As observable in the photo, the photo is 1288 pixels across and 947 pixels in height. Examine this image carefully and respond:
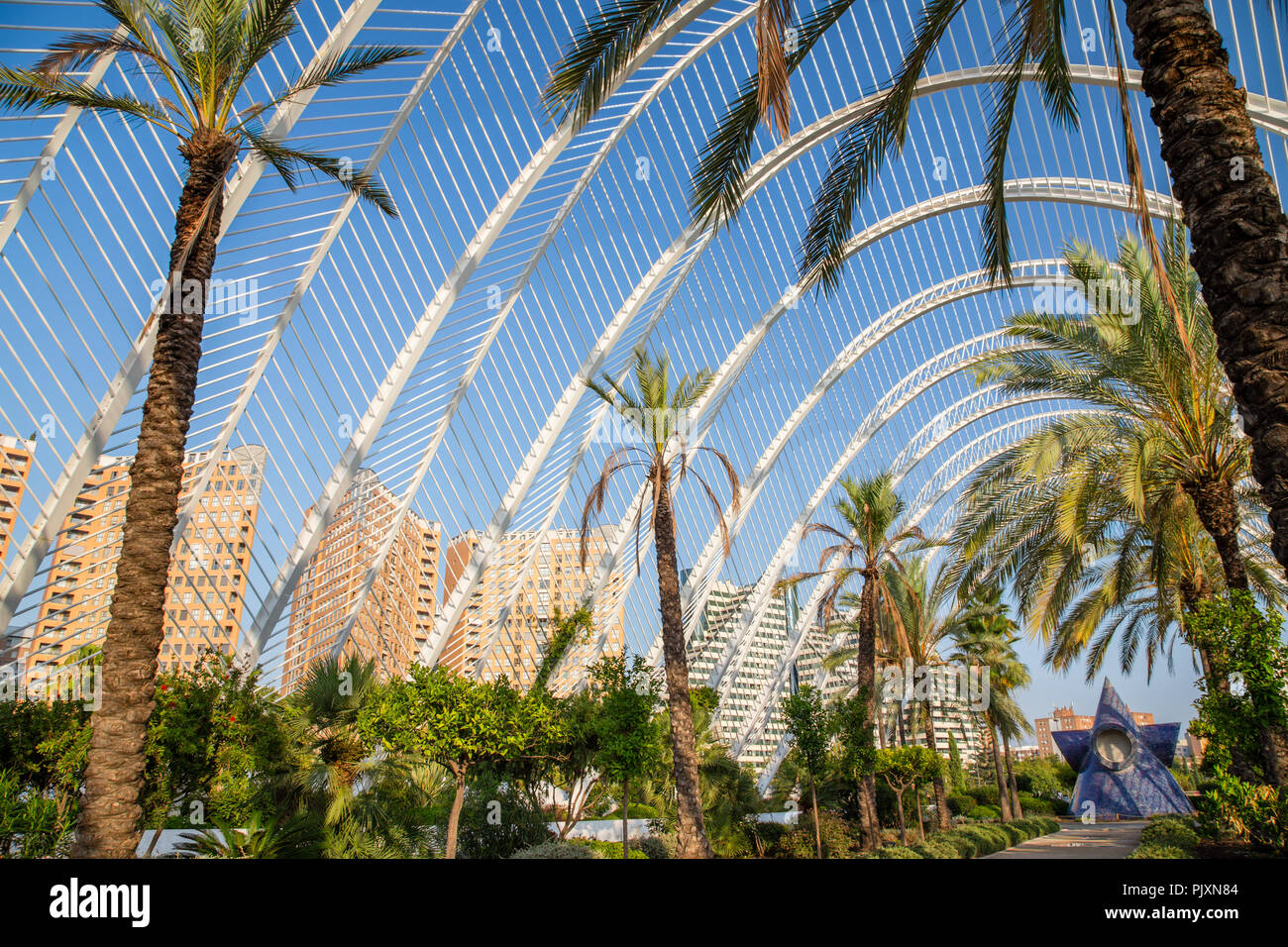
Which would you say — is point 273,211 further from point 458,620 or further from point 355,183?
point 458,620

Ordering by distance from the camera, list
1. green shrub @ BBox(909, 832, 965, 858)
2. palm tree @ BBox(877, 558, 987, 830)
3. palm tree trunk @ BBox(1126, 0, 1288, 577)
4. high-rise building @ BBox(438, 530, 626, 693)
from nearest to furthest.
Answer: palm tree trunk @ BBox(1126, 0, 1288, 577) → green shrub @ BBox(909, 832, 965, 858) → high-rise building @ BBox(438, 530, 626, 693) → palm tree @ BBox(877, 558, 987, 830)

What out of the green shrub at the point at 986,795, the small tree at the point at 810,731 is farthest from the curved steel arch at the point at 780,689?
the small tree at the point at 810,731

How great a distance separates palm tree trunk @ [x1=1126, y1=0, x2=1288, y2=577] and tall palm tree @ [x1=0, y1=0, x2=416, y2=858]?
8667 millimetres

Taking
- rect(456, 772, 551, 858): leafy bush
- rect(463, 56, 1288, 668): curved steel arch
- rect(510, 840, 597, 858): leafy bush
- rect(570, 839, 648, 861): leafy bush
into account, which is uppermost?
rect(463, 56, 1288, 668): curved steel arch

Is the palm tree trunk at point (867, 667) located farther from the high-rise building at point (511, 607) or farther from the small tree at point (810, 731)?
the high-rise building at point (511, 607)

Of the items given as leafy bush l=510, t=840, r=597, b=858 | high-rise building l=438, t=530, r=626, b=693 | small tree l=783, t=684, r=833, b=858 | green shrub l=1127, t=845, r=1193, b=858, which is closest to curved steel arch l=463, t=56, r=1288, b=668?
high-rise building l=438, t=530, r=626, b=693

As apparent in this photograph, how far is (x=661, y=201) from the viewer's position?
20312 millimetres

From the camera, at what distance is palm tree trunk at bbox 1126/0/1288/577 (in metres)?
4.80

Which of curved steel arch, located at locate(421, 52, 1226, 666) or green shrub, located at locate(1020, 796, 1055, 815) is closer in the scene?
curved steel arch, located at locate(421, 52, 1226, 666)

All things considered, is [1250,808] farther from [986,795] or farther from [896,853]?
[986,795]

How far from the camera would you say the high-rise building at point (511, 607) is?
19.7 metres

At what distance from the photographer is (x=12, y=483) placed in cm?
1195

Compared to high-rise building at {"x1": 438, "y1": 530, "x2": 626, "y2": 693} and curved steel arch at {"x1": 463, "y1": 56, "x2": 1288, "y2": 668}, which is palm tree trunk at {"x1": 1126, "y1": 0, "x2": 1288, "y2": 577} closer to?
curved steel arch at {"x1": 463, "y1": 56, "x2": 1288, "y2": 668}

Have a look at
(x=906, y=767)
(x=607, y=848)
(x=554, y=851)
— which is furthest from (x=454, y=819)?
(x=906, y=767)
